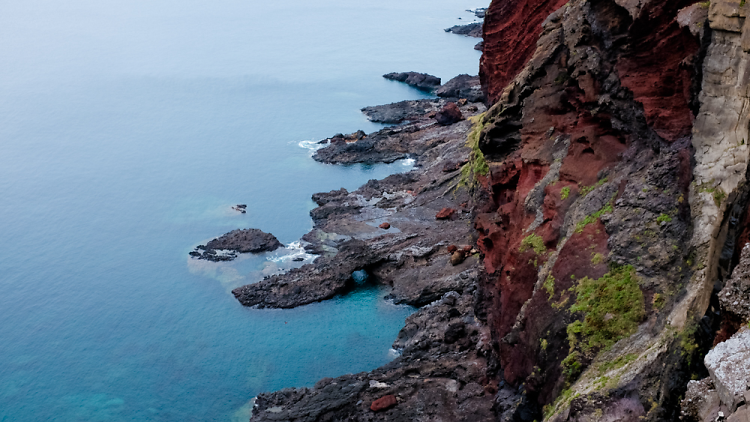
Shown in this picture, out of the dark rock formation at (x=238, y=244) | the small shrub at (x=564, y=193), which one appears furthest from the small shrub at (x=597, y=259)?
the dark rock formation at (x=238, y=244)

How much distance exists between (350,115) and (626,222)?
70809 millimetres

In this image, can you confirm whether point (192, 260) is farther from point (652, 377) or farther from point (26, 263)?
point (652, 377)

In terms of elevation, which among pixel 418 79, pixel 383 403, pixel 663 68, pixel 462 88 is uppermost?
pixel 418 79

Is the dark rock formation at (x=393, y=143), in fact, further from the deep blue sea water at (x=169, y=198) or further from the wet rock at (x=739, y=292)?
the wet rock at (x=739, y=292)

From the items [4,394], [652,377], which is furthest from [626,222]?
[4,394]

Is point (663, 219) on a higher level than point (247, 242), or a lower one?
higher

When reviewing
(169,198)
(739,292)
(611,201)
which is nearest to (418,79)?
(169,198)

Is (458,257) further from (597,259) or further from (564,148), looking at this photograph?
(597,259)

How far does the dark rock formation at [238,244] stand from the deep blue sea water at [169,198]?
42.3 inches

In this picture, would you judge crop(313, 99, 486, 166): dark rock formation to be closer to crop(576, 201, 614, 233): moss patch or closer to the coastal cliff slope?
the coastal cliff slope

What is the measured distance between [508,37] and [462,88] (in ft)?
178

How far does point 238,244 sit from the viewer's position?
168ft

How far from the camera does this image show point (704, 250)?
14320 millimetres

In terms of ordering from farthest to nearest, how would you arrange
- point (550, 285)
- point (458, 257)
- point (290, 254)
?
point (290, 254)
point (458, 257)
point (550, 285)
